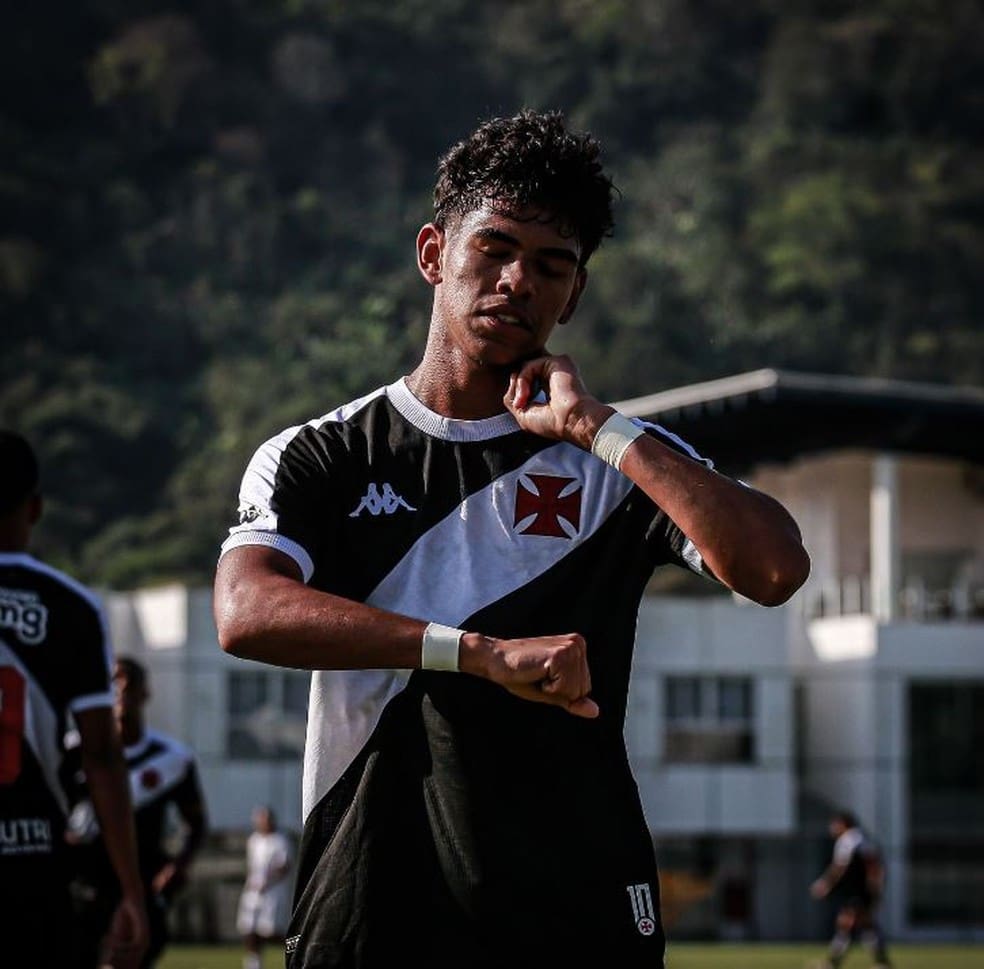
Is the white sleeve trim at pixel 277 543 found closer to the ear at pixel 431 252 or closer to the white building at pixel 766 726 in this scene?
the ear at pixel 431 252

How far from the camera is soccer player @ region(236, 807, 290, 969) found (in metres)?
30.7

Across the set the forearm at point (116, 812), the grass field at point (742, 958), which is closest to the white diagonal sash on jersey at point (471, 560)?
the forearm at point (116, 812)

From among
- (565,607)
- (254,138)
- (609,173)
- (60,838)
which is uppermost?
Result: (254,138)

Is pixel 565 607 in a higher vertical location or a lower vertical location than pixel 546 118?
lower

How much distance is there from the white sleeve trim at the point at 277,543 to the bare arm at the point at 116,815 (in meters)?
2.61

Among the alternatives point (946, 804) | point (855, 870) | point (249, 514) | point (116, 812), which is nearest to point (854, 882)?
point (855, 870)

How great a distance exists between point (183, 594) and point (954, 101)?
9195 cm

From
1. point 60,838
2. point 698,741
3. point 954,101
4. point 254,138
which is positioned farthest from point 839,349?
point 60,838

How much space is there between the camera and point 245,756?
55.6 meters

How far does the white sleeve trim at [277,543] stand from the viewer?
460 cm

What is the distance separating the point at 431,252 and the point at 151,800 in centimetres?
867

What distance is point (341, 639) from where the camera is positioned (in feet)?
14.4

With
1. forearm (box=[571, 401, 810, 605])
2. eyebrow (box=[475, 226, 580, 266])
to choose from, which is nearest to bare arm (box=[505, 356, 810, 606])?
forearm (box=[571, 401, 810, 605])

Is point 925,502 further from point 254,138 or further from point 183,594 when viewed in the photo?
point 254,138
